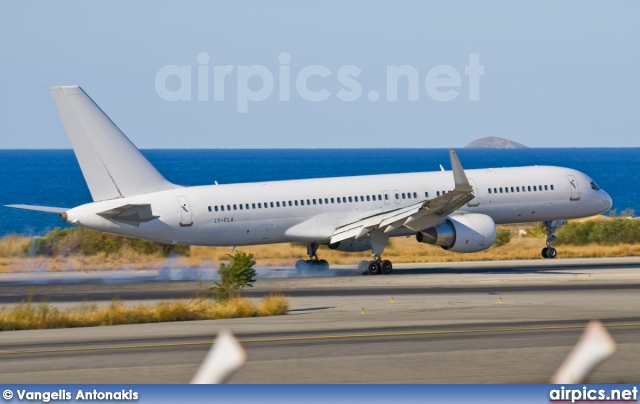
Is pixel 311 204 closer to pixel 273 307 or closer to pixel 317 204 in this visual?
pixel 317 204

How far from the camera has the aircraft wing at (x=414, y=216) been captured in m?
45.8

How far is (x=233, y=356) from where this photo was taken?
23.5 m

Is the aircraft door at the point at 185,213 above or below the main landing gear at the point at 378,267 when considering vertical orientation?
above

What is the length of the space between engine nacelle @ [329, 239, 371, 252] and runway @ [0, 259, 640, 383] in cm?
616

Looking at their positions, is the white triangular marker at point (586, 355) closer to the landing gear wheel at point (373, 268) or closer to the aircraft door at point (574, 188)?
the landing gear wheel at point (373, 268)

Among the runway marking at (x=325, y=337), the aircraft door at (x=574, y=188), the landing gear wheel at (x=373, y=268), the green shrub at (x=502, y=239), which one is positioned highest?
the aircraft door at (x=574, y=188)

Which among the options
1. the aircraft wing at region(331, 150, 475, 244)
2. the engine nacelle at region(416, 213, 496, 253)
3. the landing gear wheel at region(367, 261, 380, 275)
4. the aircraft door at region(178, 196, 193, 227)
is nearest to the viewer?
the aircraft wing at region(331, 150, 475, 244)

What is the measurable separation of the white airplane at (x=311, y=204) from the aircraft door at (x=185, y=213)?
0.04 metres

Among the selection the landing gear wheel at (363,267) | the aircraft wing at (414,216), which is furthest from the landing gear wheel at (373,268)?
the aircraft wing at (414,216)

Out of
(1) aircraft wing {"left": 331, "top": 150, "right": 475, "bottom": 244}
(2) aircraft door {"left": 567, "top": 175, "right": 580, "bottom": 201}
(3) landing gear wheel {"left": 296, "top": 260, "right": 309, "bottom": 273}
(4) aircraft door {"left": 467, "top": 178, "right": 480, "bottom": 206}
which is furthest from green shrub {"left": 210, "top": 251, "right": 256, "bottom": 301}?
(2) aircraft door {"left": 567, "top": 175, "right": 580, "bottom": 201}

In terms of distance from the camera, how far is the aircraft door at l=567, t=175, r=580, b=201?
2112 inches

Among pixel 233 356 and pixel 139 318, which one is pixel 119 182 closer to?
pixel 139 318

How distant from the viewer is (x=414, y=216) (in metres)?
47.2

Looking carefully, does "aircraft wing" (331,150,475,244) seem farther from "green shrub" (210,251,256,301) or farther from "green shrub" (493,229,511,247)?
"green shrub" (493,229,511,247)
